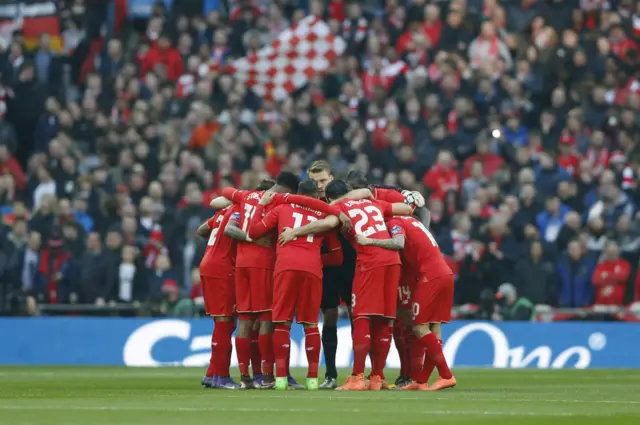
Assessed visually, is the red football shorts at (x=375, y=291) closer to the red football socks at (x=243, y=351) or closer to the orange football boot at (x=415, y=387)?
the orange football boot at (x=415, y=387)

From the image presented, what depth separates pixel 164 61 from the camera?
98.0 ft

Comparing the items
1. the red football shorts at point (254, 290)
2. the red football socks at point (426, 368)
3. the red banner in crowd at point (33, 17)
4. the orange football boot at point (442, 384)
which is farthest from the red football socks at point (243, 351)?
the red banner in crowd at point (33, 17)

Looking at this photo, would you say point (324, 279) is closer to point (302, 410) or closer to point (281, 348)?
point (281, 348)

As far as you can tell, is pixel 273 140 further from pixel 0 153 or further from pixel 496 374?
pixel 496 374

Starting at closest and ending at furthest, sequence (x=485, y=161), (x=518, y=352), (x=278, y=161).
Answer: (x=518, y=352) → (x=485, y=161) → (x=278, y=161)

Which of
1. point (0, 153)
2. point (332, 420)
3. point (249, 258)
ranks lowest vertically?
point (332, 420)

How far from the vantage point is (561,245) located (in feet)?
81.7

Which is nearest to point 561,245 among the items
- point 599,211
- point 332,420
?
point 599,211

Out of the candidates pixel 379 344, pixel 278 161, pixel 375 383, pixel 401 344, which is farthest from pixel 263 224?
pixel 278 161

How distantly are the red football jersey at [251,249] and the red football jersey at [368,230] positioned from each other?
92 centimetres

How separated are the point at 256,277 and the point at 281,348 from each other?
901 millimetres

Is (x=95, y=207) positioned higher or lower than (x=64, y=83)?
lower

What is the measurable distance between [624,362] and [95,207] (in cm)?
916

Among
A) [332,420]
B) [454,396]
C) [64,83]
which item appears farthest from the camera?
[64,83]
